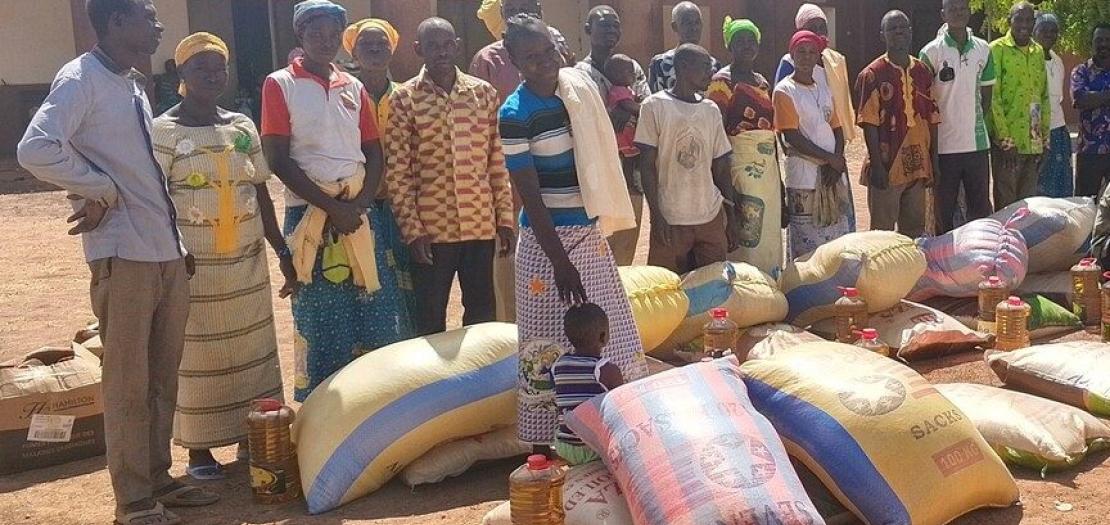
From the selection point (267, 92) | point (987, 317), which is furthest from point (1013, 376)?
point (267, 92)

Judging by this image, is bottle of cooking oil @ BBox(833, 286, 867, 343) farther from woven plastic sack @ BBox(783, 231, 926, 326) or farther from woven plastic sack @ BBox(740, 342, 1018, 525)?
woven plastic sack @ BBox(740, 342, 1018, 525)

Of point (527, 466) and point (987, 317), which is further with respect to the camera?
point (987, 317)

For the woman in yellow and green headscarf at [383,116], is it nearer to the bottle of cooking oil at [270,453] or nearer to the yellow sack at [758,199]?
the bottle of cooking oil at [270,453]

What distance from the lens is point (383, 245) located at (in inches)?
204

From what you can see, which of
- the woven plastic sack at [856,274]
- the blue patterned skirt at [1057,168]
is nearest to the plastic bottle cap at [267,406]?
the woven plastic sack at [856,274]

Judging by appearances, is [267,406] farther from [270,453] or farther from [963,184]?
[963,184]

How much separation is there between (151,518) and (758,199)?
345 cm

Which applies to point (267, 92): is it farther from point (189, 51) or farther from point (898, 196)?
point (898, 196)

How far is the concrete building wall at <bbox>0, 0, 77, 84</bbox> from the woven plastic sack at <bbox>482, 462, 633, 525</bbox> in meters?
15.0

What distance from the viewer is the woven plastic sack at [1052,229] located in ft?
21.1

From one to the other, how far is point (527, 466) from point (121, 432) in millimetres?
1498

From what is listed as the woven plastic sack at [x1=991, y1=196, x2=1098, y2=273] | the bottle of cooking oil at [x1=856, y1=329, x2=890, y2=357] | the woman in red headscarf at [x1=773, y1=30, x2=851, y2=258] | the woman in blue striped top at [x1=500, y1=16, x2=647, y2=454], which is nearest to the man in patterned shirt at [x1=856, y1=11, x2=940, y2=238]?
the woman in red headscarf at [x1=773, y1=30, x2=851, y2=258]

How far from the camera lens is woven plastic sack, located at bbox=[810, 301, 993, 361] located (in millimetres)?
5652

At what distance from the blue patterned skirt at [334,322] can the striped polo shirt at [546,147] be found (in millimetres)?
1102
